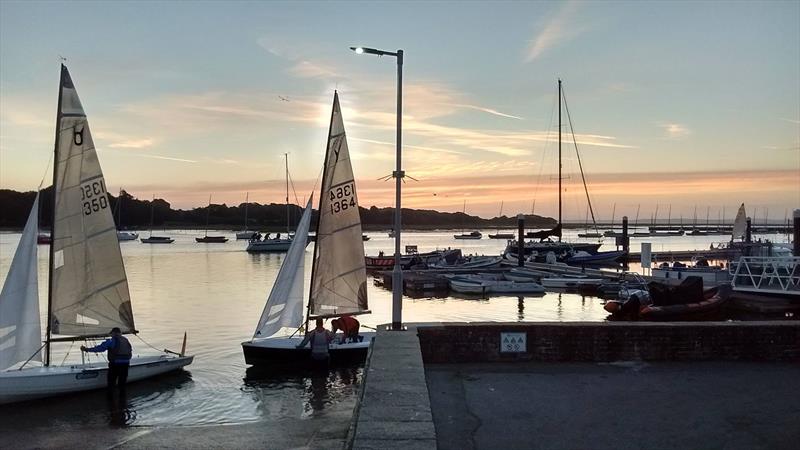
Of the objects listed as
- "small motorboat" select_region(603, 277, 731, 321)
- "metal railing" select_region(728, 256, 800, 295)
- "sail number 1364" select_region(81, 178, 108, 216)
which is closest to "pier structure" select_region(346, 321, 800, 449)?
"sail number 1364" select_region(81, 178, 108, 216)

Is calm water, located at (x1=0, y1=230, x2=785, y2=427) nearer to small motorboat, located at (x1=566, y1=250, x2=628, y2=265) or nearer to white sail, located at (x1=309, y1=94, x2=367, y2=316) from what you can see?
white sail, located at (x1=309, y1=94, x2=367, y2=316)

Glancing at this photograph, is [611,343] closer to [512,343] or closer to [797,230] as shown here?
[512,343]

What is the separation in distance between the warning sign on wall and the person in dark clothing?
13204mm

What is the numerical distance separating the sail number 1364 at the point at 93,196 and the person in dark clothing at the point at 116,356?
434cm

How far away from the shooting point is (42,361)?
72.0 feet

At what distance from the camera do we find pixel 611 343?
11.7 m

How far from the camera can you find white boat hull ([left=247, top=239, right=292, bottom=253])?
118 metres

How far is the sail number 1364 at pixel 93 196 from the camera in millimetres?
21625

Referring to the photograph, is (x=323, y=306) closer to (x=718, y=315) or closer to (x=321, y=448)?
(x=321, y=448)

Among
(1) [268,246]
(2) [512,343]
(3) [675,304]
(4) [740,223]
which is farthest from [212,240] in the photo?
(2) [512,343]

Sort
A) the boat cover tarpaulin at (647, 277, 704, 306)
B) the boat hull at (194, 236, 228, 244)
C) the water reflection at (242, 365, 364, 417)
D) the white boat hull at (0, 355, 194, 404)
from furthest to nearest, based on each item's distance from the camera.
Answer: the boat hull at (194, 236, 228, 244) < the boat cover tarpaulin at (647, 277, 704, 306) < the water reflection at (242, 365, 364, 417) < the white boat hull at (0, 355, 194, 404)

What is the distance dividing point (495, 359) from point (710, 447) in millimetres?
4632

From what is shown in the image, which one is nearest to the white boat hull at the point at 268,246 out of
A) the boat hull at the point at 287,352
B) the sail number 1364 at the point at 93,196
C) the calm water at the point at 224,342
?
the calm water at the point at 224,342

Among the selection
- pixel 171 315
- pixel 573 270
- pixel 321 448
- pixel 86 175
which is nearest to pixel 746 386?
pixel 321 448
